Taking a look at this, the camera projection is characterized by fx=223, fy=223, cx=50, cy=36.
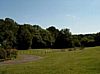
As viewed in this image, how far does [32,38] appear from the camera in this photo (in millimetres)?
104250

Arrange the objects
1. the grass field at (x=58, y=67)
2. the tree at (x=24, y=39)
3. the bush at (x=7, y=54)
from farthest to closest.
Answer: the tree at (x=24, y=39) < the bush at (x=7, y=54) < the grass field at (x=58, y=67)

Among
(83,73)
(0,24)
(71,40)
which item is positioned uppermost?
(0,24)

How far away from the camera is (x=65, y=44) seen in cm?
10769

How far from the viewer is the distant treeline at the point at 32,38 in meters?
100

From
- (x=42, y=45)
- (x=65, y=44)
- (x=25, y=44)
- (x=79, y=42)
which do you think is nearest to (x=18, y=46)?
(x=25, y=44)

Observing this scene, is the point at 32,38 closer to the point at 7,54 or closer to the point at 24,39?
the point at 24,39

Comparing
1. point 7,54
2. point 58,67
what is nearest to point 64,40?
point 7,54

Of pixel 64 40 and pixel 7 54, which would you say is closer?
pixel 7 54

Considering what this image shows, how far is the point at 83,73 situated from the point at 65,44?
88259 millimetres

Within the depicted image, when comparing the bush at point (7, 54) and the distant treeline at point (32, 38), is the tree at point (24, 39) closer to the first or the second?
the distant treeline at point (32, 38)

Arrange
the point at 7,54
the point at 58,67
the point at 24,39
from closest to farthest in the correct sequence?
the point at 58,67
the point at 7,54
the point at 24,39

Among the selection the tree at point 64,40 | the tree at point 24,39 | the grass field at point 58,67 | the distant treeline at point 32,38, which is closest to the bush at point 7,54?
the grass field at point 58,67

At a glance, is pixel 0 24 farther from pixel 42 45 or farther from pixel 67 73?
pixel 67 73

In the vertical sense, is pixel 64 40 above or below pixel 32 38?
below
